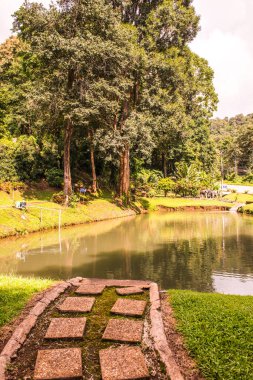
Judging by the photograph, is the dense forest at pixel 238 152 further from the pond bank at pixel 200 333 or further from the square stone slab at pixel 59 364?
the square stone slab at pixel 59 364

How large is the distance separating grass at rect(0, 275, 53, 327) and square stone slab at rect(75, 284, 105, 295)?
845 mm

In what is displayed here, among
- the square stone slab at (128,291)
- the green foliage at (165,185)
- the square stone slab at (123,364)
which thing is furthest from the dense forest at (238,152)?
the square stone slab at (123,364)

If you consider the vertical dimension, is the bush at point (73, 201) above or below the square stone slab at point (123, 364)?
above

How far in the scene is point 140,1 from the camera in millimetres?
27422

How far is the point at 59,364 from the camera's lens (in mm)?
3809

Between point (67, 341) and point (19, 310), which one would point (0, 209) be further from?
point (67, 341)

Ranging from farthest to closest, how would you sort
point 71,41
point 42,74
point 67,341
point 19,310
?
point 42,74 < point 71,41 < point 19,310 < point 67,341

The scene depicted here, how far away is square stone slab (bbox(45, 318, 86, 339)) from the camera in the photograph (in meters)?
4.43

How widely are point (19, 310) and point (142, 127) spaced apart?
20427mm

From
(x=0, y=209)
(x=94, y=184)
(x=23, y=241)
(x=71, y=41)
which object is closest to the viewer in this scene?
(x=23, y=241)

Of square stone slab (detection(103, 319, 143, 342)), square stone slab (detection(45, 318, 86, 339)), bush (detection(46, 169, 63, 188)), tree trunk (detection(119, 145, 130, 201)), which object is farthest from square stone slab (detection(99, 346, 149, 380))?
tree trunk (detection(119, 145, 130, 201))

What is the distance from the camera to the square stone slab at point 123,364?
360 centimetres

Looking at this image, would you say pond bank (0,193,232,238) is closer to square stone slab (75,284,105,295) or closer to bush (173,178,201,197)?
bush (173,178,201,197)

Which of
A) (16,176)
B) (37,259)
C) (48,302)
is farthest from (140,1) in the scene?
(48,302)
